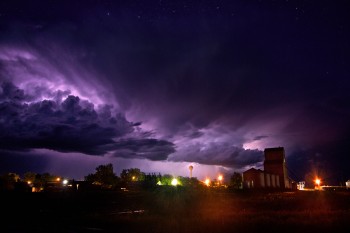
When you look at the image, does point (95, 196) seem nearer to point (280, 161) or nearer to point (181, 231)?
point (181, 231)

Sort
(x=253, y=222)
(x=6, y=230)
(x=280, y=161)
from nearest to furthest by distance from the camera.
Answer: (x=6, y=230), (x=253, y=222), (x=280, y=161)

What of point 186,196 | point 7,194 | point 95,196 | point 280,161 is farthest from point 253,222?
point 280,161

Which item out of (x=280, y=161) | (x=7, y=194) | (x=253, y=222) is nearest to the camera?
(x=253, y=222)

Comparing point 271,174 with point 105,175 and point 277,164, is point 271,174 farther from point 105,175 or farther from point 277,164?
point 105,175

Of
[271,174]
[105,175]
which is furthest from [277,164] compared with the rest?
[105,175]

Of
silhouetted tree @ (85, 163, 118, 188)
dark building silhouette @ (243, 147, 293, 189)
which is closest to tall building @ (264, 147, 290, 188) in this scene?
dark building silhouette @ (243, 147, 293, 189)

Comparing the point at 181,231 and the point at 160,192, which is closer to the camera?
the point at 181,231

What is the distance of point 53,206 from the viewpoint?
29453mm

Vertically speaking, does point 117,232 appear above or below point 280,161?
below

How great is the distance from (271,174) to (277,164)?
8882mm

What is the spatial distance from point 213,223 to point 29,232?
336 inches

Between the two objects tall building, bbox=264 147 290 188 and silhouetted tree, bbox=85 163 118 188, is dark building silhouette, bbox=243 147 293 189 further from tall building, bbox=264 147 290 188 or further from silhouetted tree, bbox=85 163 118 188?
silhouetted tree, bbox=85 163 118 188

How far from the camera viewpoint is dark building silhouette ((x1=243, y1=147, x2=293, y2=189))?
225 feet

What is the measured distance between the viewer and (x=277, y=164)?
83438 mm
